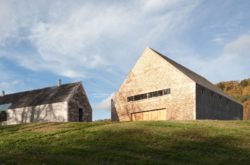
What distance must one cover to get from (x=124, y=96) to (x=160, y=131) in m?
26.9

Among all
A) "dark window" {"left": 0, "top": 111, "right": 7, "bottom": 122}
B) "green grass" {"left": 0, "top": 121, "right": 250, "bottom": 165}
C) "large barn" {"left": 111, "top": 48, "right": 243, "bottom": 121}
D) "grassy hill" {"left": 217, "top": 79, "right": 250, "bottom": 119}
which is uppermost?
"grassy hill" {"left": 217, "top": 79, "right": 250, "bottom": 119}

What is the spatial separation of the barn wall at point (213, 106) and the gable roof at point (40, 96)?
1630cm

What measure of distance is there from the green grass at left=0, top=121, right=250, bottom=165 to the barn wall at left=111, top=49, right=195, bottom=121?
15723 millimetres

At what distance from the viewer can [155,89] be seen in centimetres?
5312

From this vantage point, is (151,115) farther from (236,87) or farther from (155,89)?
(236,87)

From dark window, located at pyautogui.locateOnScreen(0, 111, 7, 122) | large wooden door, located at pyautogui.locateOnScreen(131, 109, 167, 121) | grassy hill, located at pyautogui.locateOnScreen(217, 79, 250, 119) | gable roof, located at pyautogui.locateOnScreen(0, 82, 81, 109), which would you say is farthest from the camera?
grassy hill, located at pyautogui.locateOnScreen(217, 79, 250, 119)

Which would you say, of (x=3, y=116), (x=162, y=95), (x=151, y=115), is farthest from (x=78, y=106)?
(x=3, y=116)

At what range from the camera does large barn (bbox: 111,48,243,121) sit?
5034cm

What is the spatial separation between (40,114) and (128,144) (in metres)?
32.5

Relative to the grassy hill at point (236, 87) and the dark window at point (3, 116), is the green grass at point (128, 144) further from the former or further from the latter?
the grassy hill at point (236, 87)

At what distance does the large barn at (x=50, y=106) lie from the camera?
2130 inches

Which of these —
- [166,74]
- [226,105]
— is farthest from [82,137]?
[226,105]

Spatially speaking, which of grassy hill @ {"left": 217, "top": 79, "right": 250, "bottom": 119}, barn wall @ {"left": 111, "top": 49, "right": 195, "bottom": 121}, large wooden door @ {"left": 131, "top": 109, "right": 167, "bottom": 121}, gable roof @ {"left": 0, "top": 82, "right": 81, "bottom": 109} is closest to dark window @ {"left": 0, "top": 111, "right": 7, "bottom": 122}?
gable roof @ {"left": 0, "top": 82, "right": 81, "bottom": 109}

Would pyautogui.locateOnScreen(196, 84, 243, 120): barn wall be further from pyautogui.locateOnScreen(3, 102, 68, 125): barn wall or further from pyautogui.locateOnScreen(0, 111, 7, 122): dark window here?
pyautogui.locateOnScreen(0, 111, 7, 122): dark window
